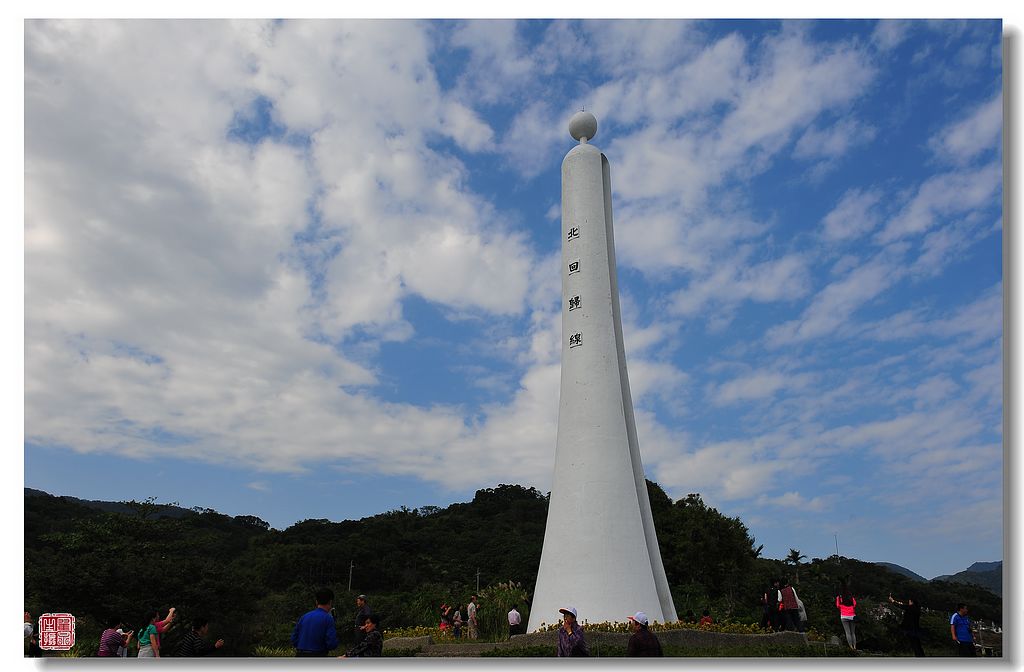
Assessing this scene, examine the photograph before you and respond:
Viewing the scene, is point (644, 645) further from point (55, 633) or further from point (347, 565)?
point (347, 565)

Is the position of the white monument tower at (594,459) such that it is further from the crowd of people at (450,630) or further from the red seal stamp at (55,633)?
the red seal stamp at (55,633)

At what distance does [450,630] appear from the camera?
14.4m

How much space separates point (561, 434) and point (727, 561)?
45.2 ft

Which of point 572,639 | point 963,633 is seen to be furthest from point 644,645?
point 963,633

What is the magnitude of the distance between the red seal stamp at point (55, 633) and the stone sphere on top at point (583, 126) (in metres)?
13.1

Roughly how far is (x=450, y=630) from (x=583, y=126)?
1076cm

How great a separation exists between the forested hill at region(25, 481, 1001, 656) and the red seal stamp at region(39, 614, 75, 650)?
3.32m

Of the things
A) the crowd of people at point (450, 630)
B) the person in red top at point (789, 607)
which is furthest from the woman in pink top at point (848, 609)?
the person in red top at point (789, 607)

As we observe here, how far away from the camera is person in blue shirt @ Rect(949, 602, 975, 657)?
339 inches

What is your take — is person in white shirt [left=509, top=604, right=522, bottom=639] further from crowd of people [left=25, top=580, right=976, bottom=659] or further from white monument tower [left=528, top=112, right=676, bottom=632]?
white monument tower [left=528, top=112, right=676, bottom=632]

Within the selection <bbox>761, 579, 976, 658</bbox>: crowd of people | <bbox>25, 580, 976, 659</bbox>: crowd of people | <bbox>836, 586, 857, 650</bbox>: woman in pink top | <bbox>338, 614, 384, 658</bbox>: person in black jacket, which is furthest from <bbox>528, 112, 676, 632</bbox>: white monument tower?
<bbox>338, 614, 384, 658</bbox>: person in black jacket

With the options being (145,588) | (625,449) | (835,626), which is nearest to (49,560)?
(145,588)

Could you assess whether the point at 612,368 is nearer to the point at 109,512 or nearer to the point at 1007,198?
the point at 1007,198

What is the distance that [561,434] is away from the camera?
14805 mm
